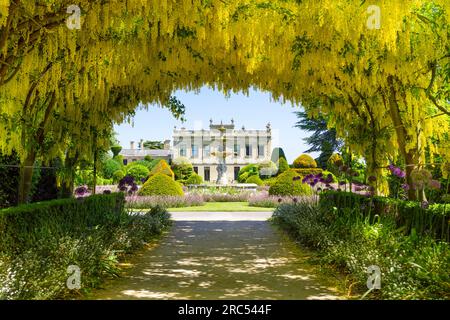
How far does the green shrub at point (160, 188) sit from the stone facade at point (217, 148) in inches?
1371

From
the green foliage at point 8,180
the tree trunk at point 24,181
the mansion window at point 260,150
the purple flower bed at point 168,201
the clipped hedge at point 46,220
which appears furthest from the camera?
the mansion window at point 260,150

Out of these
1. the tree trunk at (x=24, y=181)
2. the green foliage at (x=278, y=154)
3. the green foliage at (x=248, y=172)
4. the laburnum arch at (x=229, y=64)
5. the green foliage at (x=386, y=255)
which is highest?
the green foliage at (x=278, y=154)

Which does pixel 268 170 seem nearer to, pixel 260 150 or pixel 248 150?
pixel 260 150

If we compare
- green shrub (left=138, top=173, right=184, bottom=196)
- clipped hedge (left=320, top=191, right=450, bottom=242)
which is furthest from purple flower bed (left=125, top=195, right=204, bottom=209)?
clipped hedge (left=320, top=191, right=450, bottom=242)

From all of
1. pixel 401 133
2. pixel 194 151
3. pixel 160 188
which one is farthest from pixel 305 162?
pixel 194 151

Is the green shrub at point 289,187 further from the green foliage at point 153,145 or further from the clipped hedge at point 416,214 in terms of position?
the green foliage at point 153,145

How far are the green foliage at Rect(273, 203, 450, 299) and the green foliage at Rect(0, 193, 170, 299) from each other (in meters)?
2.70

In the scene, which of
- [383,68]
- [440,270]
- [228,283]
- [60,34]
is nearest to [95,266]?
[228,283]

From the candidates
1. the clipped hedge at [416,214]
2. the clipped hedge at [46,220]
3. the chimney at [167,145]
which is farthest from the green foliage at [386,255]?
the chimney at [167,145]

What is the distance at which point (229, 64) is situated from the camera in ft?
28.4

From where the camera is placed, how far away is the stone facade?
179 feet

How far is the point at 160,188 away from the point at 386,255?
547 inches

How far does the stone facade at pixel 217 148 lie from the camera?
2144 inches

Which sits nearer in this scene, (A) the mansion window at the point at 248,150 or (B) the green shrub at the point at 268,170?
(B) the green shrub at the point at 268,170
